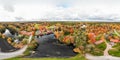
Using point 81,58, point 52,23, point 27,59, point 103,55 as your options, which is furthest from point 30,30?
point 103,55

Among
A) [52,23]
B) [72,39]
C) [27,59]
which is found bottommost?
[27,59]

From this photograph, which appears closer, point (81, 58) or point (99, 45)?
point (81, 58)

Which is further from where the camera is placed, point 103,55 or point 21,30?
point 21,30

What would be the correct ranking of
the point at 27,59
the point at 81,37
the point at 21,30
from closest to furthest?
the point at 27,59, the point at 81,37, the point at 21,30

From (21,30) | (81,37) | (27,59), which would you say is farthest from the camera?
(21,30)

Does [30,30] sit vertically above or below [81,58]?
above

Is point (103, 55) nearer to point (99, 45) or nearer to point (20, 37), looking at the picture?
point (99, 45)

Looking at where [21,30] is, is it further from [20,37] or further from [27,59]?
[27,59]

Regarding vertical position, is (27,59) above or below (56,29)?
below

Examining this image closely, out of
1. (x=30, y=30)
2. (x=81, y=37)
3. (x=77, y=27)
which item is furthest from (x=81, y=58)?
(x=30, y=30)
